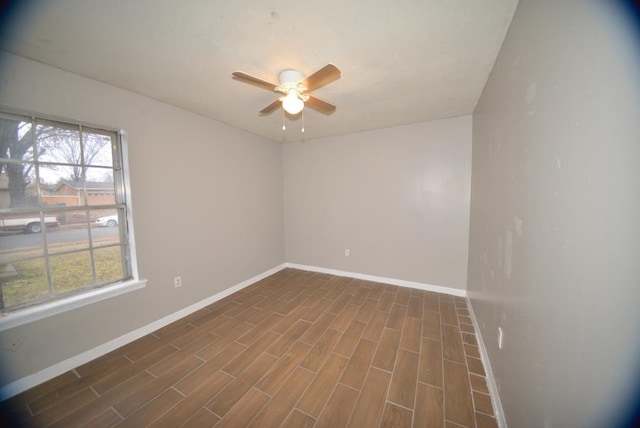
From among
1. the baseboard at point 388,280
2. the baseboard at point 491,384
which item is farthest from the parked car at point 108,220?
the baseboard at point 491,384

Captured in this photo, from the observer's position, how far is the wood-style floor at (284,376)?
1.34 m

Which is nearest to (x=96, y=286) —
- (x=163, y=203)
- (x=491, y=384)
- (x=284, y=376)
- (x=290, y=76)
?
(x=163, y=203)

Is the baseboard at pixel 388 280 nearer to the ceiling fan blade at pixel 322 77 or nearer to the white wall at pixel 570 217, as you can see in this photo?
the white wall at pixel 570 217

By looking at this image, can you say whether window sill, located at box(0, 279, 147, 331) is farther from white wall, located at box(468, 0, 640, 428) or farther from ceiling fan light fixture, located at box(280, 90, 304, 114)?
white wall, located at box(468, 0, 640, 428)

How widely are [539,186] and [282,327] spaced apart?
2.36 meters

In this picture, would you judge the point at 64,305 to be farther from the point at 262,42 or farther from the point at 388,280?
the point at 388,280

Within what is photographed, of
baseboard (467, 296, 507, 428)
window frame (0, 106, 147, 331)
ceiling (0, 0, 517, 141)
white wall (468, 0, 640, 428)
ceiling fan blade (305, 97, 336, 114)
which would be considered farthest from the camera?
ceiling fan blade (305, 97, 336, 114)

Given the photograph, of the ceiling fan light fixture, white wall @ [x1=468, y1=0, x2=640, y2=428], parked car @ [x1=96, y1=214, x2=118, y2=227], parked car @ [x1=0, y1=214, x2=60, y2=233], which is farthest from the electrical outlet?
white wall @ [x1=468, y1=0, x2=640, y2=428]

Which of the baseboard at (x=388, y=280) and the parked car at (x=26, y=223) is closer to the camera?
the parked car at (x=26, y=223)

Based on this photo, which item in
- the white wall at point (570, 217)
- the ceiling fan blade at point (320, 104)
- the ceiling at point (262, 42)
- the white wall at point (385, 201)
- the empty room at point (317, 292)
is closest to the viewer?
the white wall at point (570, 217)

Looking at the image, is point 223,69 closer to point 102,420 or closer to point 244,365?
point 244,365

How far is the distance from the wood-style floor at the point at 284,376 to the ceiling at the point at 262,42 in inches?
96.7

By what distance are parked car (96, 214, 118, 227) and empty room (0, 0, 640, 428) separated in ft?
0.04

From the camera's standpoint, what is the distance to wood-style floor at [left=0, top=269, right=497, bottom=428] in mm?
1339
